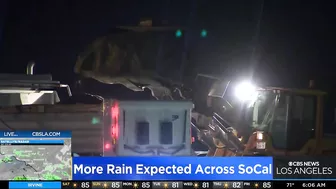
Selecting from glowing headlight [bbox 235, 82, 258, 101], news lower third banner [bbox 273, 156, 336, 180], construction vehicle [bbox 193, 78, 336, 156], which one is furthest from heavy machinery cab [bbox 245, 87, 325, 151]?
news lower third banner [bbox 273, 156, 336, 180]

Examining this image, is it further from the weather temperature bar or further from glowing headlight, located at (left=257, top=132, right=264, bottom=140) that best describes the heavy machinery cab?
the weather temperature bar

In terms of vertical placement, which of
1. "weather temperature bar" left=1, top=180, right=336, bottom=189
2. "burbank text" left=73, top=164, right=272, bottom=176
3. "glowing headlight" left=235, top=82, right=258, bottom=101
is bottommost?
"weather temperature bar" left=1, top=180, right=336, bottom=189

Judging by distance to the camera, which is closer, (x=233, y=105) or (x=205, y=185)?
(x=205, y=185)

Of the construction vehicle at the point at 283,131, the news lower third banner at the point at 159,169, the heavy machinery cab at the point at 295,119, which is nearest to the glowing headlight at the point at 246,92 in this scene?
the construction vehicle at the point at 283,131

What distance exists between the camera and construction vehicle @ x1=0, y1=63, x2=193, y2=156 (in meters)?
3.18

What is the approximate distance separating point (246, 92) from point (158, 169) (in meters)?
1.26

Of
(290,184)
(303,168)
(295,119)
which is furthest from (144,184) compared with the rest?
(295,119)

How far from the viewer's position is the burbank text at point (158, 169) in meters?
3.16

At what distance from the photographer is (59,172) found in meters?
3.16

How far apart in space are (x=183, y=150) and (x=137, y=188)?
1.42 feet

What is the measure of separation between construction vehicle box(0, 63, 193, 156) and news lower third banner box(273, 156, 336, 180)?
67 centimetres

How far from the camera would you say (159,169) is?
317 centimetres

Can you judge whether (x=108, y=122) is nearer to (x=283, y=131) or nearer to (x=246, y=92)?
(x=246, y=92)

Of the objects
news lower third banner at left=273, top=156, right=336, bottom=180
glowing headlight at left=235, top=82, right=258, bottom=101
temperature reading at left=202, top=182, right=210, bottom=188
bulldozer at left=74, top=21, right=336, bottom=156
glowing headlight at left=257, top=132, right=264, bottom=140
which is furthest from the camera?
glowing headlight at left=235, top=82, right=258, bottom=101
